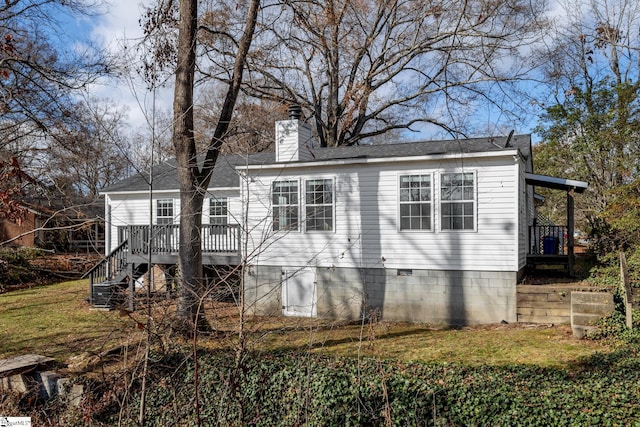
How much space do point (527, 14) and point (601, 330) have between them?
508 inches

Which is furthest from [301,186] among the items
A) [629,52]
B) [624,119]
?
[629,52]

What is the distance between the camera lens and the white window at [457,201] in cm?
1176

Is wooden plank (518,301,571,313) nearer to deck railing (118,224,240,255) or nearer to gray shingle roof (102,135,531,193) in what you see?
gray shingle roof (102,135,531,193)

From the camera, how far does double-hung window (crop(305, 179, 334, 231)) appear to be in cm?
1305

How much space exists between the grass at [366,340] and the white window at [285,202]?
A: 282 centimetres

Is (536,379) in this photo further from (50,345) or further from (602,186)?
(602,186)

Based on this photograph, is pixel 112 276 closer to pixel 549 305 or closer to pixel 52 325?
pixel 52 325

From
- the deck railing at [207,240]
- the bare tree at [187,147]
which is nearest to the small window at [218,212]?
the deck railing at [207,240]

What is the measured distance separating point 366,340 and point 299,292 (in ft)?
11.4

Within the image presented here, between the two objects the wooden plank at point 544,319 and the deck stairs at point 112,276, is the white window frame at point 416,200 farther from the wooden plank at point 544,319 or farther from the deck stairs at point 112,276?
the deck stairs at point 112,276

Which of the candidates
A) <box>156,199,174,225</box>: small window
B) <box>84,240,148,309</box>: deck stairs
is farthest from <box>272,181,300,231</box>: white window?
<box>156,199,174,225</box>: small window

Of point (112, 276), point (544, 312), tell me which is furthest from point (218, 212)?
point (544, 312)

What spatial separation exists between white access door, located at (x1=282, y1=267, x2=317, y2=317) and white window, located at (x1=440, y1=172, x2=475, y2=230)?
4.04 m

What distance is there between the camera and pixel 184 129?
10281mm
